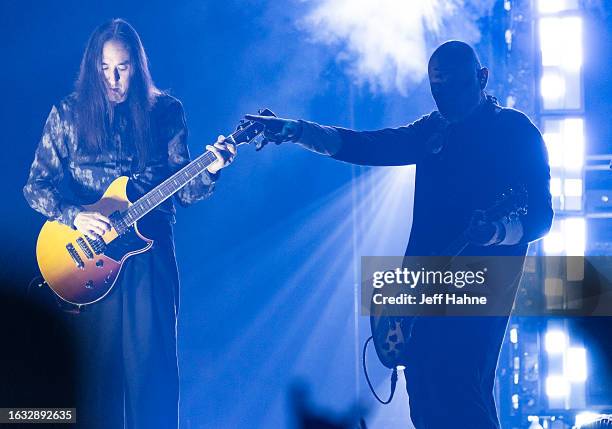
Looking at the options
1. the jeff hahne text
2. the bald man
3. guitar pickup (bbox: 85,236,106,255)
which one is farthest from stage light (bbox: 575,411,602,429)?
guitar pickup (bbox: 85,236,106,255)

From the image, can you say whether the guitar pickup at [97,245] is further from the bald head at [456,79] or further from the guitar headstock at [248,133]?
the bald head at [456,79]

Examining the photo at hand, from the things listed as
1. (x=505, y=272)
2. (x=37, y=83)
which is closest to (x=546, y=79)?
→ (x=505, y=272)

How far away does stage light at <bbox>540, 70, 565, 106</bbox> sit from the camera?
358 centimetres

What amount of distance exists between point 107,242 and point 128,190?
0.25 meters

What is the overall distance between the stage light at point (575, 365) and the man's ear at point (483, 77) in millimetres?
1222

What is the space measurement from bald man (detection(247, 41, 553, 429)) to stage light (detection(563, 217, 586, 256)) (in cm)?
12

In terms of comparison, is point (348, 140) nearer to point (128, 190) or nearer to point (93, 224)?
point (128, 190)

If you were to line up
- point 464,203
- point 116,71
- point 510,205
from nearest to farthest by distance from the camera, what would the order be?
point 510,205 < point 464,203 < point 116,71

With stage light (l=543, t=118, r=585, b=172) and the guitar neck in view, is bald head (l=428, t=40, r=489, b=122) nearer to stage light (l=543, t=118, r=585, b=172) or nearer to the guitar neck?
stage light (l=543, t=118, r=585, b=172)

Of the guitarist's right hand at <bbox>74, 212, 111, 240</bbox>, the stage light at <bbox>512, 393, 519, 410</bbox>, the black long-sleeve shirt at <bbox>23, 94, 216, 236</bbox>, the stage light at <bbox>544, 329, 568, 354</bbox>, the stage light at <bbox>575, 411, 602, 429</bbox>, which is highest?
the black long-sleeve shirt at <bbox>23, 94, 216, 236</bbox>

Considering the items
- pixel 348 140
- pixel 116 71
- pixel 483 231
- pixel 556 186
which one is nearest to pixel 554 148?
pixel 556 186

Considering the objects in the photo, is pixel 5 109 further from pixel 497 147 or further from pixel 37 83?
pixel 497 147

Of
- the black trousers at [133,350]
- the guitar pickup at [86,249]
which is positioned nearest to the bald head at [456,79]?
the black trousers at [133,350]

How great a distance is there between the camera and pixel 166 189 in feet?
11.9
